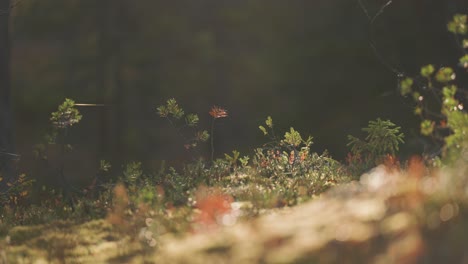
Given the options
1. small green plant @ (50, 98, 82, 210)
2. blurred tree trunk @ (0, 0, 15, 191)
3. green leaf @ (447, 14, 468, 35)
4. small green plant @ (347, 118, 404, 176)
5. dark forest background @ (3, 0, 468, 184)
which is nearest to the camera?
green leaf @ (447, 14, 468, 35)

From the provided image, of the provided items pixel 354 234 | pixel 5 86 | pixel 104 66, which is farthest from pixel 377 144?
pixel 104 66

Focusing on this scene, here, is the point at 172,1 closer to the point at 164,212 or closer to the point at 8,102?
the point at 8,102

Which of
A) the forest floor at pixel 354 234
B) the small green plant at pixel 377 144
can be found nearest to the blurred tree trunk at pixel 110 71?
the small green plant at pixel 377 144

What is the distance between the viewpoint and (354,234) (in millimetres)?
3492

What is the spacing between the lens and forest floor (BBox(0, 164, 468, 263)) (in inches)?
133

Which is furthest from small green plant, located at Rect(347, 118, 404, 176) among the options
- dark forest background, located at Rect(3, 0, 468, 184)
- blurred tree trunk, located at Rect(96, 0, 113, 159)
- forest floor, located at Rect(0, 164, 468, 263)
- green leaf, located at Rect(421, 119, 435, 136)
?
blurred tree trunk, located at Rect(96, 0, 113, 159)

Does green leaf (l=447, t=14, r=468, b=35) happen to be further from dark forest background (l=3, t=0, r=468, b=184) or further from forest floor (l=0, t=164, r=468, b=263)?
dark forest background (l=3, t=0, r=468, b=184)

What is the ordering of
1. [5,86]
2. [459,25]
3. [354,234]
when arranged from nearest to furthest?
[354,234]
[459,25]
[5,86]

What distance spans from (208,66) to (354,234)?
1475cm

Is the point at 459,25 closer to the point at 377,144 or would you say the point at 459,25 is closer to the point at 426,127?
the point at 426,127

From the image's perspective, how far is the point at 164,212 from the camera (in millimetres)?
5500

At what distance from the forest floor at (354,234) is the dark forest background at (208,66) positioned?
12.8 m

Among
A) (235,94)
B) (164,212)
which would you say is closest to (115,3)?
(235,94)

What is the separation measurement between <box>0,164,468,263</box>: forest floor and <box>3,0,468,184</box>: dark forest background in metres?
12.8
